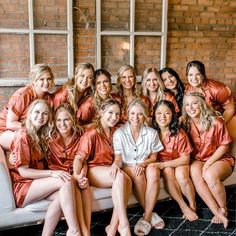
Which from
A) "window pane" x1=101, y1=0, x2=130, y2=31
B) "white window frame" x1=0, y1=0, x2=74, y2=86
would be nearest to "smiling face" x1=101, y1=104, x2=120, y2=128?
"white window frame" x1=0, y1=0, x2=74, y2=86

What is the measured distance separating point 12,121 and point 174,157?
55.3 inches

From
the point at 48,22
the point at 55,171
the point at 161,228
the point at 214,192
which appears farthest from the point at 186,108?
the point at 48,22

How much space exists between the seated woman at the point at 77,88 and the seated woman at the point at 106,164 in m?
0.48

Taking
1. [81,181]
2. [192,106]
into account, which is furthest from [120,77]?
[81,181]

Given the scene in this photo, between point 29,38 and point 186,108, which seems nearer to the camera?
point 186,108

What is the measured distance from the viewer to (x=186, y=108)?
10.1 feet

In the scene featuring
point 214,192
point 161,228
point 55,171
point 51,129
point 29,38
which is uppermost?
point 29,38

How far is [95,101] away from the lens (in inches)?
130

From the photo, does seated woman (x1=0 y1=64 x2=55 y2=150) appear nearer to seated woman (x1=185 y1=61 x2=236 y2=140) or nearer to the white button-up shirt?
the white button-up shirt

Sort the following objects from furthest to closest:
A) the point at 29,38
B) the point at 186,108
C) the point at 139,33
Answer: the point at 139,33, the point at 29,38, the point at 186,108

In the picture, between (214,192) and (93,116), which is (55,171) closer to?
(93,116)

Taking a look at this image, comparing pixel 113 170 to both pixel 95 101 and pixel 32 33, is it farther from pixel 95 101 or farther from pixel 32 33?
pixel 32 33

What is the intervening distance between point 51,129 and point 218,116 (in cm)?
143

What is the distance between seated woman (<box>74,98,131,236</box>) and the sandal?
0.16 metres
